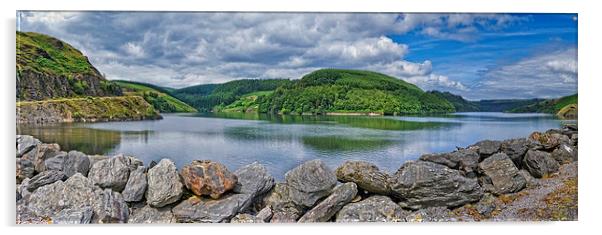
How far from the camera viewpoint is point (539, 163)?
7.29m

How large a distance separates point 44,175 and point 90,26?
2.20 meters

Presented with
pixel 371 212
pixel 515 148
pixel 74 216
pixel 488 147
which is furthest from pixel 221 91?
pixel 515 148

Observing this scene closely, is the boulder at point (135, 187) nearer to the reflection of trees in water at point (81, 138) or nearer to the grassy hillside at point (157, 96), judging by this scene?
the reflection of trees in water at point (81, 138)

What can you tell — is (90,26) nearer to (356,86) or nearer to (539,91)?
(356,86)

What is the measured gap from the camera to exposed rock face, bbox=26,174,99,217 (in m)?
6.57

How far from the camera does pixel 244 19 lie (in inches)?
274

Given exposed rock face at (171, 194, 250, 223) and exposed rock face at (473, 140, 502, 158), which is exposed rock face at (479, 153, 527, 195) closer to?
exposed rock face at (473, 140, 502, 158)

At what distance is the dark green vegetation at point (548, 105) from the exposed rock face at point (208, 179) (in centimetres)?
459

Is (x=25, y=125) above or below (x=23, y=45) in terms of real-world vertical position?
below

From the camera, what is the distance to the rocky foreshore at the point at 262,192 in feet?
21.7

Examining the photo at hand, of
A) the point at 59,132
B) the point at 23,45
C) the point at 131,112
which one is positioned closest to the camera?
the point at 23,45

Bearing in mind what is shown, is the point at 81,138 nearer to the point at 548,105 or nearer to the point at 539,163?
the point at 539,163

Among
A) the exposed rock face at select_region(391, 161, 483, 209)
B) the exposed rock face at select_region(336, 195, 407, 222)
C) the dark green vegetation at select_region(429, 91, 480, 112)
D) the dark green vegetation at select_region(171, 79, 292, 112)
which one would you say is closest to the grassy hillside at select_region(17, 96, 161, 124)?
the dark green vegetation at select_region(171, 79, 292, 112)
